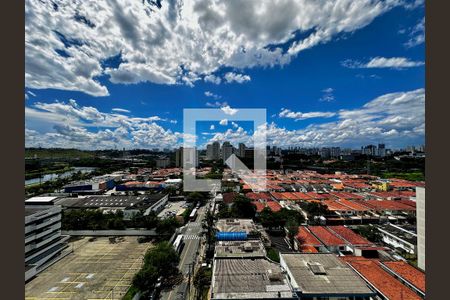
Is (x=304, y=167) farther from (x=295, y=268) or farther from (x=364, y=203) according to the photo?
(x=295, y=268)

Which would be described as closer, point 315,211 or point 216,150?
point 315,211

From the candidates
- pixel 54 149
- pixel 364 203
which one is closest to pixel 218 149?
pixel 364 203

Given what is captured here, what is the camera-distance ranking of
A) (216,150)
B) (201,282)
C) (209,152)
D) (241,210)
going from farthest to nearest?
(209,152) < (216,150) < (241,210) < (201,282)

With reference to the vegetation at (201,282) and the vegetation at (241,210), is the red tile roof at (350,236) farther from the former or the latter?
the vegetation at (201,282)

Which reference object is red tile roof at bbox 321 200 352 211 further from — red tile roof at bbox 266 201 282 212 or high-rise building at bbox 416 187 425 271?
high-rise building at bbox 416 187 425 271

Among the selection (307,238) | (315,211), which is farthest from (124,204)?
(315,211)

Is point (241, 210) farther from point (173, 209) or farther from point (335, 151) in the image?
point (335, 151)

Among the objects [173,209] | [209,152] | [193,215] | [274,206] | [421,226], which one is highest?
[209,152]
